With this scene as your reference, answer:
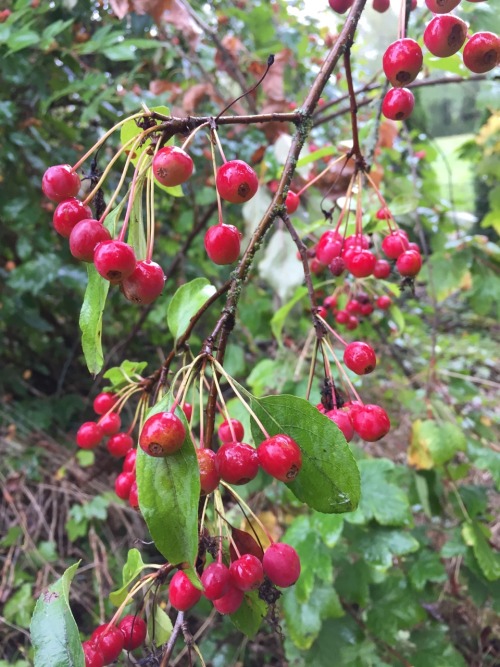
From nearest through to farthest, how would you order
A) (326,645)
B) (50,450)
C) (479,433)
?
(326,645), (479,433), (50,450)

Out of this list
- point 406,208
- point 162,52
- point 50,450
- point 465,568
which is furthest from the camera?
point 50,450

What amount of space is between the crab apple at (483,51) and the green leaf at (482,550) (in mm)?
1229

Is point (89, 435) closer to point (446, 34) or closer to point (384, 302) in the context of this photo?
point (446, 34)

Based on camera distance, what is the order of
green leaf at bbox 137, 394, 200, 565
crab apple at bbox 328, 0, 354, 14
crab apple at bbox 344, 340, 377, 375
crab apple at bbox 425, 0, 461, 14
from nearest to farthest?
1. green leaf at bbox 137, 394, 200, 565
2. crab apple at bbox 425, 0, 461, 14
3. crab apple at bbox 344, 340, 377, 375
4. crab apple at bbox 328, 0, 354, 14

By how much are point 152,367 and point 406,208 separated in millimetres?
1928

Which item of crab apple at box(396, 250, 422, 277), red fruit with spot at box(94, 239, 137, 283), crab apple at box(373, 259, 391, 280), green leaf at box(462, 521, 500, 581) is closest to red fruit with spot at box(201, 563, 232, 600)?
red fruit with spot at box(94, 239, 137, 283)

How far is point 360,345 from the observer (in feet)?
2.29

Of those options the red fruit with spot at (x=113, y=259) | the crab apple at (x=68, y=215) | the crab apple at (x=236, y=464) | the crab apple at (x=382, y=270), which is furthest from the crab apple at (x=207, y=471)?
the crab apple at (x=382, y=270)

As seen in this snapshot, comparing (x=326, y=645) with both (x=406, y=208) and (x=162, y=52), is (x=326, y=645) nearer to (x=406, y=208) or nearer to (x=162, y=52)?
(x=406, y=208)

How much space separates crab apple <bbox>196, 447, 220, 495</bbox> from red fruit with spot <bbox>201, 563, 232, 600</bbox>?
0.09 metres

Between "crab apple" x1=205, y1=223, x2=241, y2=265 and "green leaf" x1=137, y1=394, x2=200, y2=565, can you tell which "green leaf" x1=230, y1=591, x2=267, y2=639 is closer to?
"green leaf" x1=137, y1=394, x2=200, y2=565

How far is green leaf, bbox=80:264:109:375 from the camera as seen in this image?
23.1 inches

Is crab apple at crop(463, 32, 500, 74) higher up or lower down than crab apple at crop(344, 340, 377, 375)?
higher up

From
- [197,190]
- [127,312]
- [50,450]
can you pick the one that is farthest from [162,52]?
[50,450]
